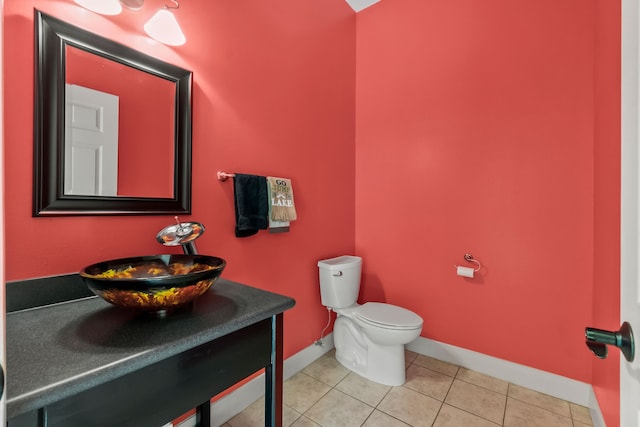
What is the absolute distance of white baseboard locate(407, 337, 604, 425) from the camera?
1.62m

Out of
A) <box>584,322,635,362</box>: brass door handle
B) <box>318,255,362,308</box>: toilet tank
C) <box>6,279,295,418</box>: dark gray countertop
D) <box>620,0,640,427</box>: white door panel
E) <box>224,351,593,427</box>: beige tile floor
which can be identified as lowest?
<box>224,351,593,427</box>: beige tile floor

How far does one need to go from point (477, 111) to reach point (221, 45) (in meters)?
1.66

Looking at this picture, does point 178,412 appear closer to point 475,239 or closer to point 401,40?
point 475,239

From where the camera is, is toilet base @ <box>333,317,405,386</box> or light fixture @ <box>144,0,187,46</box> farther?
toilet base @ <box>333,317,405,386</box>

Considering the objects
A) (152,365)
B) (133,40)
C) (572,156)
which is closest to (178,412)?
(152,365)

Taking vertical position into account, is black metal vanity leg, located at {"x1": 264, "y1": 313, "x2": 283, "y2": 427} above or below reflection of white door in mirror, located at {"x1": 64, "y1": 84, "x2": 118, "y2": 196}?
below

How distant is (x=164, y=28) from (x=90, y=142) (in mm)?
549

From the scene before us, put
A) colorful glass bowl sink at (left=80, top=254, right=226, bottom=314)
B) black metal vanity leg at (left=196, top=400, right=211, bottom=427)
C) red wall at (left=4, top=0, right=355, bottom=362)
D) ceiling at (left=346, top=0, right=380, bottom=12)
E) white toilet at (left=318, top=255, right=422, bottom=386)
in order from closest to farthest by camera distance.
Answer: colorful glass bowl sink at (left=80, top=254, right=226, bottom=314) → red wall at (left=4, top=0, right=355, bottom=362) → black metal vanity leg at (left=196, top=400, right=211, bottom=427) → white toilet at (left=318, top=255, right=422, bottom=386) → ceiling at (left=346, top=0, right=380, bottom=12)

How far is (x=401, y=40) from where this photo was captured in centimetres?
222

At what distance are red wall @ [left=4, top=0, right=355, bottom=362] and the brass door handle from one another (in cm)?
138

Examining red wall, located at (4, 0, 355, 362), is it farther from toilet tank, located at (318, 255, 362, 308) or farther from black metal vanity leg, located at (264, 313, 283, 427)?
black metal vanity leg, located at (264, 313, 283, 427)

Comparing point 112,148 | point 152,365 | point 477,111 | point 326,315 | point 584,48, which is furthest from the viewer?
point 326,315

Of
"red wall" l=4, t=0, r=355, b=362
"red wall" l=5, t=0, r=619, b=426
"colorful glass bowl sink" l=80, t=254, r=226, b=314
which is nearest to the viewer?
"colorful glass bowl sink" l=80, t=254, r=226, b=314

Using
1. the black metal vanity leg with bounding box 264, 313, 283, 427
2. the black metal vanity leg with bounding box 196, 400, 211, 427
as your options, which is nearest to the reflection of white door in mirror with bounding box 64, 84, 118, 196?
the black metal vanity leg with bounding box 264, 313, 283, 427
